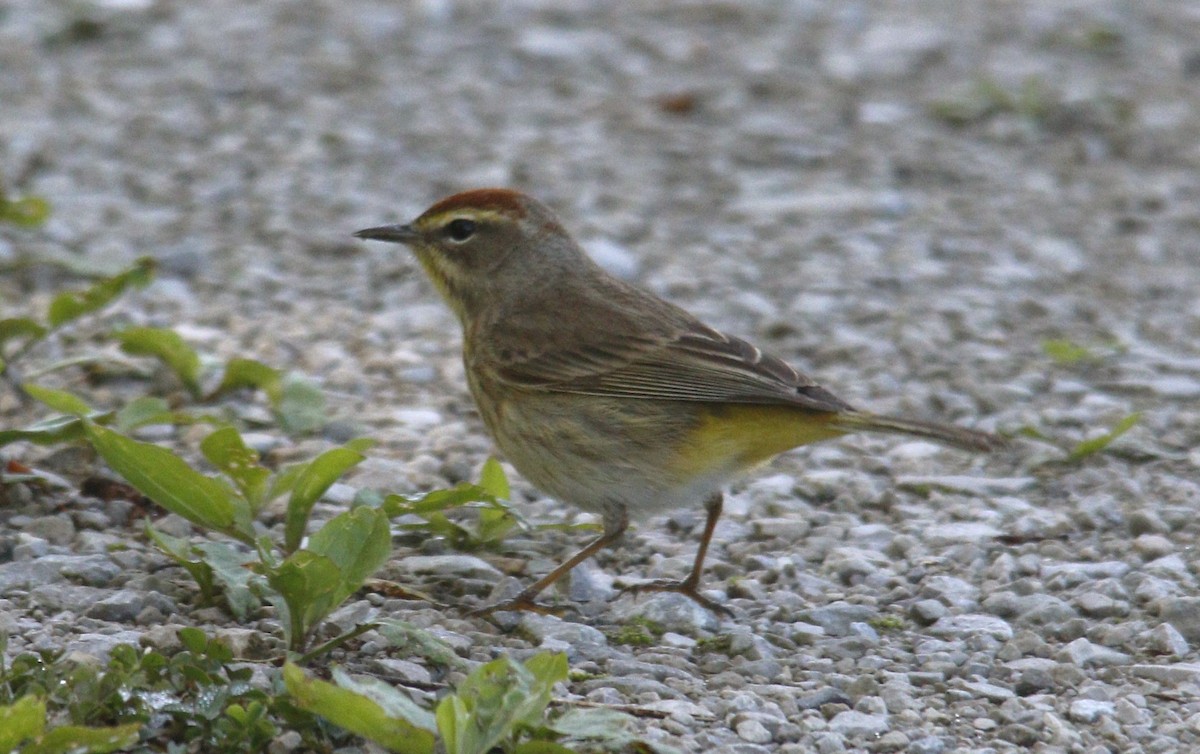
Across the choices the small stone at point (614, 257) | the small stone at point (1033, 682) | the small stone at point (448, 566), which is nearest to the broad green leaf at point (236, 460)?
the small stone at point (448, 566)

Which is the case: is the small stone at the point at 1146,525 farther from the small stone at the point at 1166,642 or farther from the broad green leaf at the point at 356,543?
the broad green leaf at the point at 356,543

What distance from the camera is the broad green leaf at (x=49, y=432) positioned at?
5.21 m

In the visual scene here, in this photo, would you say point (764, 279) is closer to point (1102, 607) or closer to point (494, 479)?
point (494, 479)

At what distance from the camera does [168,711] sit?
13.0ft

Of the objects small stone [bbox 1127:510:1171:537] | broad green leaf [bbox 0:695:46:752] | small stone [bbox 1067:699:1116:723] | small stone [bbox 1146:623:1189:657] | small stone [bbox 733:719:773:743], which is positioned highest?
broad green leaf [bbox 0:695:46:752]

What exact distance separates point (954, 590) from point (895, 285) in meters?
3.25

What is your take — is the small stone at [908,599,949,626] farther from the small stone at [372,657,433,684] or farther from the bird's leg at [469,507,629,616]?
the small stone at [372,657,433,684]

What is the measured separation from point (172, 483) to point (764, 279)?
4.27 m

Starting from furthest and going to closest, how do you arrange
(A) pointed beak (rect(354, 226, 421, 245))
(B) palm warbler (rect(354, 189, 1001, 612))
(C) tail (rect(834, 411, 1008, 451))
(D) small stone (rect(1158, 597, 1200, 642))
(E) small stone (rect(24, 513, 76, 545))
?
1. (A) pointed beak (rect(354, 226, 421, 245))
2. (B) palm warbler (rect(354, 189, 1001, 612))
3. (C) tail (rect(834, 411, 1008, 451))
4. (E) small stone (rect(24, 513, 76, 545))
5. (D) small stone (rect(1158, 597, 1200, 642))

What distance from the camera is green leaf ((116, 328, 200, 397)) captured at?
6574 mm

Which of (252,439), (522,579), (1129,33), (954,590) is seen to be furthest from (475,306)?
(1129,33)

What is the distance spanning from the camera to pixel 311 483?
505 centimetres

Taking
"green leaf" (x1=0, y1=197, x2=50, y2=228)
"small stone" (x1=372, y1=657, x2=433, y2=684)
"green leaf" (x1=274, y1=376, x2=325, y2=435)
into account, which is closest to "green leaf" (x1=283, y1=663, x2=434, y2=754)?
"small stone" (x1=372, y1=657, x2=433, y2=684)

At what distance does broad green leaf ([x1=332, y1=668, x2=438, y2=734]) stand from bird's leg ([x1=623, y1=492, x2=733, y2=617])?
1.51m
